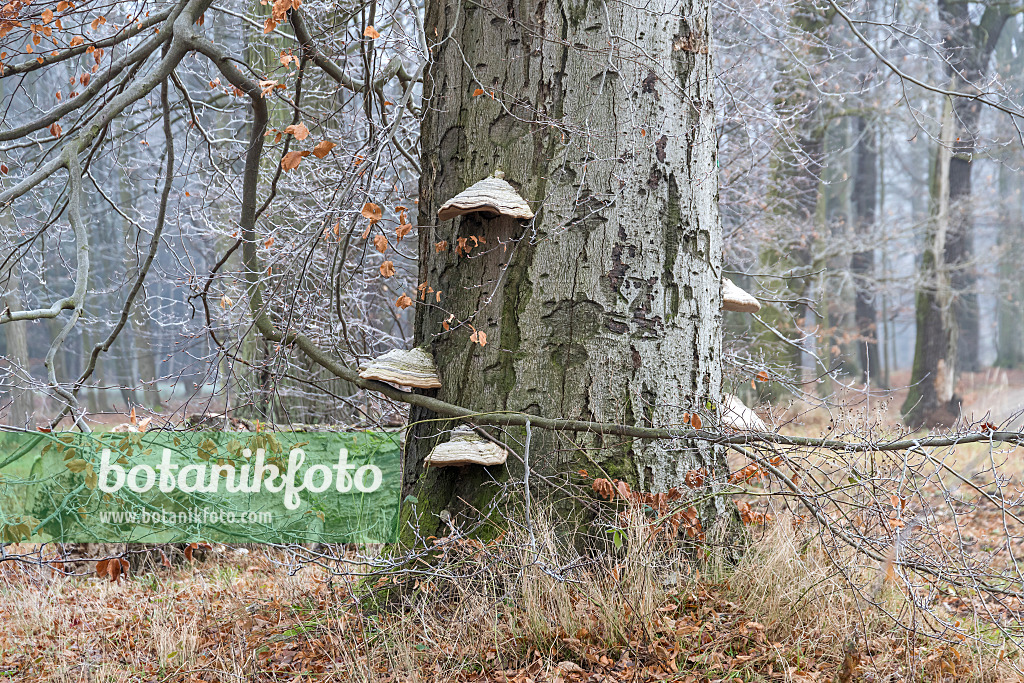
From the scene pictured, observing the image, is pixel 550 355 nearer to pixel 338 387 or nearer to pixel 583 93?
pixel 583 93

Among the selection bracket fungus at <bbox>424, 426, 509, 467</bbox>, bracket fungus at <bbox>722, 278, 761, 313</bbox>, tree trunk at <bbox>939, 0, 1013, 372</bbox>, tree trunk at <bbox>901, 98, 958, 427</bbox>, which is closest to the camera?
bracket fungus at <bbox>424, 426, 509, 467</bbox>

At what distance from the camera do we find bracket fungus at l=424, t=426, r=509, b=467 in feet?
10.4

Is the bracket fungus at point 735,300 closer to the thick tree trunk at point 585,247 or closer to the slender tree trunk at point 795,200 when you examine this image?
the thick tree trunk at point 585,247

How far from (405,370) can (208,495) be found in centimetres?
308

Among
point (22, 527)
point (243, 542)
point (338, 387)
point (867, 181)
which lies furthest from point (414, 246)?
point (867, 181)

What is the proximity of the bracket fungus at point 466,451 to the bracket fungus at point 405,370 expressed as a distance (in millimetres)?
305

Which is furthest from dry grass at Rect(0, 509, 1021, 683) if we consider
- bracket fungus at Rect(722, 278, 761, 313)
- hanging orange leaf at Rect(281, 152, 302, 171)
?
hanging orange leaf at Rect(281, 152, 302, 171)

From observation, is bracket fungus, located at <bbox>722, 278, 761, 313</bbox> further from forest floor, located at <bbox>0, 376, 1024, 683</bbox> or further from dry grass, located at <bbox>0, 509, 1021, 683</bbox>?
dry grass, located at <bbox>0, 509, 1021, 683</bbox>

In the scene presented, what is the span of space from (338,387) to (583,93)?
18.1 ft

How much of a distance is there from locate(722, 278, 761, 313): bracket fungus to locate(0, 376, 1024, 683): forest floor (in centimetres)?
96

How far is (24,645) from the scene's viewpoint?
4078mm

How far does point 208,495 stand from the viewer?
18.7 ft

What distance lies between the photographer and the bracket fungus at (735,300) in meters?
3.98

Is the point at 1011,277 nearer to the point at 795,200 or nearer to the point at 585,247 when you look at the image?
the point at 795,200
